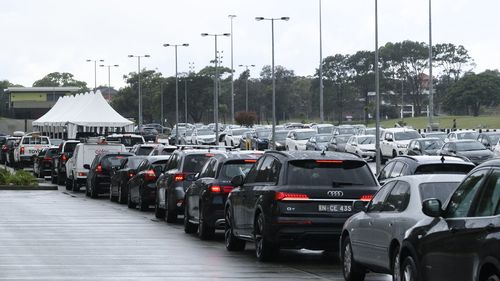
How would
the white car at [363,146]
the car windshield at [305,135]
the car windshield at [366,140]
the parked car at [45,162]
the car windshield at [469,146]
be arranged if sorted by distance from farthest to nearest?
the car windshield at [305,135], the car windshield at [366,140], the white car at [363,146], the parked car at [45,162], the car windshield at [469,146]

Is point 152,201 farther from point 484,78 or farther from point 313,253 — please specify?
point 484,78

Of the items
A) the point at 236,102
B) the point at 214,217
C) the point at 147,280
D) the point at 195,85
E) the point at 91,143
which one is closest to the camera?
the point at 147,280

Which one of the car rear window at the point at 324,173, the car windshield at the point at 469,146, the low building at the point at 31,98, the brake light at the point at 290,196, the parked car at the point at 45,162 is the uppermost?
the low building at the point at 31,98

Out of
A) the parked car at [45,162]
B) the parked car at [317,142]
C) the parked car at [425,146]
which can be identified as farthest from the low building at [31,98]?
the parked car at [425,146]

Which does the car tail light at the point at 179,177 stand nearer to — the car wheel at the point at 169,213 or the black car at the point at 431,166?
the car wheel at the point at 169,213

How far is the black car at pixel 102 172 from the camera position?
39.9 m

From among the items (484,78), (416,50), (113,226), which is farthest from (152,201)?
(416,50)

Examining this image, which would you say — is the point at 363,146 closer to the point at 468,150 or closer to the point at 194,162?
the point at 468,150

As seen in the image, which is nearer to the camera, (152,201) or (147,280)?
(147,280)

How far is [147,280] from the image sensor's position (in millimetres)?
16141

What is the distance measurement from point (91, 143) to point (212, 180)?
23761 mm

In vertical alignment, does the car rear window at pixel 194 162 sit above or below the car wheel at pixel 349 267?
above

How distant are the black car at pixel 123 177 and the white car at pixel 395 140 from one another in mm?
27727

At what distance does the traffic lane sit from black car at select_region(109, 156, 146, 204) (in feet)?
18.4
